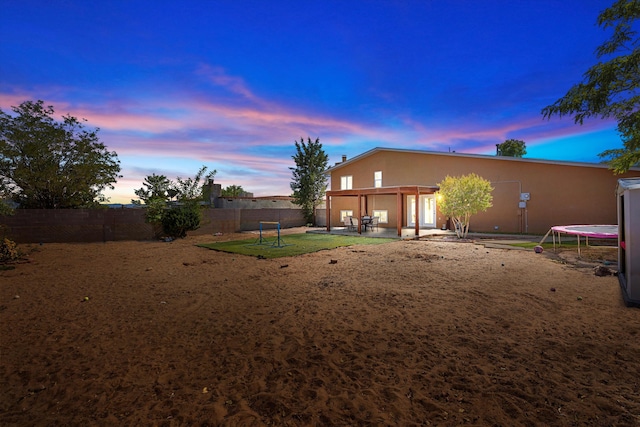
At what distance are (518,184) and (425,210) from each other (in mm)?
5766

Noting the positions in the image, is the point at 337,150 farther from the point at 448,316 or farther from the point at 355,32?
the point at 448,316

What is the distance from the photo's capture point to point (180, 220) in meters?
15.4

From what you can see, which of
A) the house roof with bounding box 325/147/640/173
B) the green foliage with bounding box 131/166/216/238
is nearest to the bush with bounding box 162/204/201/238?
the green foliage with bounding box 131/166/216/238

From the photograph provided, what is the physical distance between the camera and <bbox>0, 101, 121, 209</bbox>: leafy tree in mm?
13250

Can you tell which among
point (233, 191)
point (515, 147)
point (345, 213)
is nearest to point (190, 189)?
point (345, 213)

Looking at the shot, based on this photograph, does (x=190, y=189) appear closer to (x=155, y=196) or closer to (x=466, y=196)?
(x=155, y=196)

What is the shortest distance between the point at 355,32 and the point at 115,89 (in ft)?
31.1

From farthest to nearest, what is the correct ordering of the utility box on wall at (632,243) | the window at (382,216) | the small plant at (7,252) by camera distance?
the window at (382,216) → the small plant at (7,252) → the utility box on wall at (632,243)

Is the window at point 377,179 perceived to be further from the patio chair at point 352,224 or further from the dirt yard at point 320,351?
the dirt yard at point 320,351

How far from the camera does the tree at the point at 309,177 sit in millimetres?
24641

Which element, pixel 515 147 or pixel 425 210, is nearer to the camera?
pixel 425 210

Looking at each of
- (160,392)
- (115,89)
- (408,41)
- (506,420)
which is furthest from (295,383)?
(408,41)

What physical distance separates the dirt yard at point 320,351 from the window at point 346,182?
16.4 metres

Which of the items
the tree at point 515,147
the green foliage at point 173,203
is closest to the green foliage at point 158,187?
the green foliage at point 173,203
